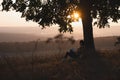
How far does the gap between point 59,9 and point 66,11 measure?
1.12 metres

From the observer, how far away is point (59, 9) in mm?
20422

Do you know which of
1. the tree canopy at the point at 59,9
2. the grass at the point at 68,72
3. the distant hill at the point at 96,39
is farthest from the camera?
the distant hill at the point at 96,39

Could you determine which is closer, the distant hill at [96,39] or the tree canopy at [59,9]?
the tree canopy at [59,9]

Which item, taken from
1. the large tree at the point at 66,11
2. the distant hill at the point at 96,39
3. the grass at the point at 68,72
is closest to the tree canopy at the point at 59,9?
the large tree at the point at 66,11

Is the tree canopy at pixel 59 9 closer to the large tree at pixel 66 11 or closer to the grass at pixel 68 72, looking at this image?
the large tree at pixel 66 11

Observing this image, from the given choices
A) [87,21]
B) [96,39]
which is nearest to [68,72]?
[87,21]

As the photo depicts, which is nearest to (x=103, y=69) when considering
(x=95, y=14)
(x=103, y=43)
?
(x=95, y=14)

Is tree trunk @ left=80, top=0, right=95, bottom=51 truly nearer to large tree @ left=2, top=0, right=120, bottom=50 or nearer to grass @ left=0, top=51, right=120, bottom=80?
large tree @ left=2, top=0, right=120, bottom=50

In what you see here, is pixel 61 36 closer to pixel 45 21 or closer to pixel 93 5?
pixel 45 21

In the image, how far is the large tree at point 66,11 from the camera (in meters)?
19.6

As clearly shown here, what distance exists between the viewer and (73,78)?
1118 centimetres

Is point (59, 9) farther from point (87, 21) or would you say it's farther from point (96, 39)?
point (96, 39)

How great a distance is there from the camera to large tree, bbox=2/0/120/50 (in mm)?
19609

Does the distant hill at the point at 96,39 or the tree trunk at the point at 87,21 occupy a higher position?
the tree trunk at the point at 87,21
